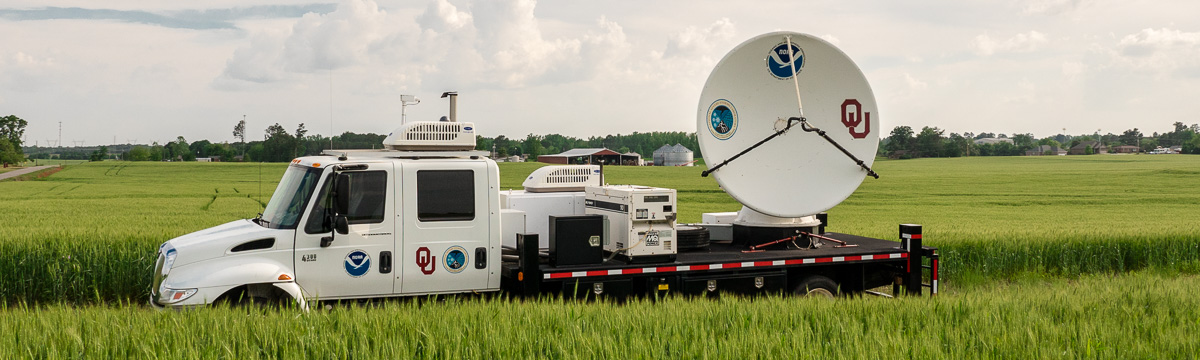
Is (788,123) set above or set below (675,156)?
above

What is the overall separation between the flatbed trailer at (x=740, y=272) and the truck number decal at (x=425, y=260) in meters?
0.86

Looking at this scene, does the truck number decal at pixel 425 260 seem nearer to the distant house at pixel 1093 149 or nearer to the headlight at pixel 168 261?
the headlight at pixel 168 261

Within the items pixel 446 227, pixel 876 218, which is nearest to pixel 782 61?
pixel 446 227

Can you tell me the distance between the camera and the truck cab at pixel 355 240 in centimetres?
916

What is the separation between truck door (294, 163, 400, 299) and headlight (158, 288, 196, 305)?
1.04 meters

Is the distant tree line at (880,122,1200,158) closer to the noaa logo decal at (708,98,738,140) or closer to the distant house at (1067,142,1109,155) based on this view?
the distant house at (1067,142,1109,155)

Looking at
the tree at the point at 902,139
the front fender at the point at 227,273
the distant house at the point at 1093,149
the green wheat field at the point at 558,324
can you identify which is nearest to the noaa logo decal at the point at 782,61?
the green wheat field at the point at 558,324

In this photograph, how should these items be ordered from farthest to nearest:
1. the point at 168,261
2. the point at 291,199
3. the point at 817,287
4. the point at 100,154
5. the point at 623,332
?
the point at 100,154 < the point at 817,287 < the point at 291,199 < the point at 168,261 < the point at 623,332

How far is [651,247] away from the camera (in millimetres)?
10562

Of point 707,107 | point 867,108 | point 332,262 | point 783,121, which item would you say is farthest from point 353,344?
point 867,108

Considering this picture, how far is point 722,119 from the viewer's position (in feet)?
41.4

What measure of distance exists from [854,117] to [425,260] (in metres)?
6.82

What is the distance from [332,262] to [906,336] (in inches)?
227

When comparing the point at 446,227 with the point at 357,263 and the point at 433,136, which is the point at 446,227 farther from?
the point at 433,136
